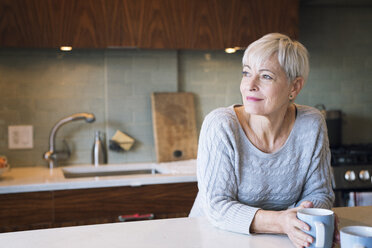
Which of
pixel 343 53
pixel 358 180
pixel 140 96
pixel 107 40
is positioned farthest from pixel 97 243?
pixel 343 53

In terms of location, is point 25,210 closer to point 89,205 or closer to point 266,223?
point 89,205

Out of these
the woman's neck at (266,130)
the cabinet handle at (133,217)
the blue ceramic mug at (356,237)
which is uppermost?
the woman's neck at (266,130)

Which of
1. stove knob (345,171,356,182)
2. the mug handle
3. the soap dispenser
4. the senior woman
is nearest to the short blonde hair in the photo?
the senior woman

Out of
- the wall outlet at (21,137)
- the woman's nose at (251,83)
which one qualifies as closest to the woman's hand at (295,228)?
the woman's nose at (251,83)

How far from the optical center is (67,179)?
2500 millimetres

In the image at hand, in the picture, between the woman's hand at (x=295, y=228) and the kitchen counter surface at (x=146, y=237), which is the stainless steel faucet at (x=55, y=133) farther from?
the woman's hand at (x=295, y=228)

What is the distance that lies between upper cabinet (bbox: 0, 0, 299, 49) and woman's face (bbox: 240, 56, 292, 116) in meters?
1.43

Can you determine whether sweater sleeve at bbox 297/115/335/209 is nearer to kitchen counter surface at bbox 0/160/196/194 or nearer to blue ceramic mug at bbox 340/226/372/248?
blue ceramic mug at bbox 340/226/372/248

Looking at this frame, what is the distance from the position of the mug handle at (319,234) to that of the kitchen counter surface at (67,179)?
1506 millimetres

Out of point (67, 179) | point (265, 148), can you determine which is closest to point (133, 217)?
point (67, 179)

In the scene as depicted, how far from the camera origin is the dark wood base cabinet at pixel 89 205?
2383mm

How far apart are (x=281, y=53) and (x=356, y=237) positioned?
0.70 m

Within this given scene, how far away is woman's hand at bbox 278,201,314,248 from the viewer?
1131mm

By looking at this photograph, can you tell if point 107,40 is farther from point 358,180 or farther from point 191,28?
point 358,180
